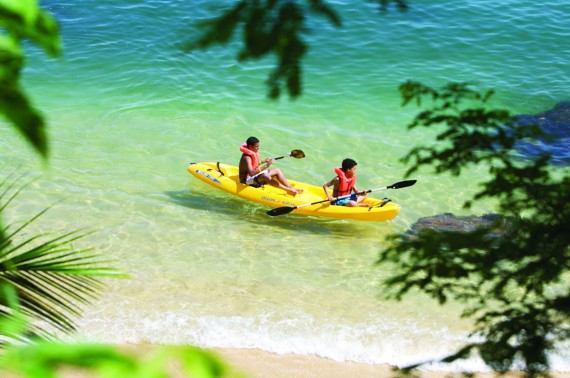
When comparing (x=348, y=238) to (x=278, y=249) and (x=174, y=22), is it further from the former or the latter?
(x=174, y=22)

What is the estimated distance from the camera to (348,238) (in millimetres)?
10031

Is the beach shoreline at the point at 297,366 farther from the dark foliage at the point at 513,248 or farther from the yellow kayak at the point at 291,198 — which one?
the yellow kayak at the point at 291,198

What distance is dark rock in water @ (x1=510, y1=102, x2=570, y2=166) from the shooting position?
1174cm

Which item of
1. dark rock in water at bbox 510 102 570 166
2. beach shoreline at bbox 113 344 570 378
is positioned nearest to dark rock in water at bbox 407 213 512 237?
dark rock in water at bbox 510 102 570 166

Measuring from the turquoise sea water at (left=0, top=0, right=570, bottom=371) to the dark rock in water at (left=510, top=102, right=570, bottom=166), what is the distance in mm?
527

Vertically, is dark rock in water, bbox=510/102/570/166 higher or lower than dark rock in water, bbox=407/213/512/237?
higher

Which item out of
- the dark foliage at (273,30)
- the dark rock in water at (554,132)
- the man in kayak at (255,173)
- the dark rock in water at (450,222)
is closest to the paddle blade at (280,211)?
the man in kayak at (255,173)

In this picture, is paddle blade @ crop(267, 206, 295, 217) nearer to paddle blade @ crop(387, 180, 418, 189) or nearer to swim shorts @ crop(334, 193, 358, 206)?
swim shorts @ crop(334, 193, 358, 206)

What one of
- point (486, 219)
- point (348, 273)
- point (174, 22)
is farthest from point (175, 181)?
point (174, 22)

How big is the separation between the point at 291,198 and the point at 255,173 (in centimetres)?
65

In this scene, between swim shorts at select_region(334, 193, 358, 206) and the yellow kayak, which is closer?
the yellow kayak

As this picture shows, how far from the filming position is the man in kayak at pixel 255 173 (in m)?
10.6

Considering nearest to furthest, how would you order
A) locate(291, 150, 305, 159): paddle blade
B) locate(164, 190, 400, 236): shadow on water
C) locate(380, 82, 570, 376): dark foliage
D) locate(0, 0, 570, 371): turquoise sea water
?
locate(380, 82, 570, 376): dark foliage → locate(0, 0, 570, 371): turquoise sea water → locate(164, 190, 400, 236): shadow on water → locate(291, 150, 305, 159): paddle blade

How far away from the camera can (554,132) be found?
13023 mm
